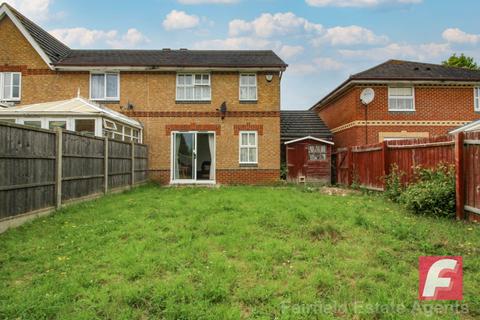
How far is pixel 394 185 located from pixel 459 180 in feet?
9.39

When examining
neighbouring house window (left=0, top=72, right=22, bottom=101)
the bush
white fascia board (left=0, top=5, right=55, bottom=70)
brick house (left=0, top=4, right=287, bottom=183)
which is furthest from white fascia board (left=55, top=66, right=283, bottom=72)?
the bush

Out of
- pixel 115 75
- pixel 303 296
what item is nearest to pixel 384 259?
pixel 303 296

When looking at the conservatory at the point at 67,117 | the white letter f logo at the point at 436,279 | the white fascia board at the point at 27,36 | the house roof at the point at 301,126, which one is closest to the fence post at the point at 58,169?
the conservatory at the point at 67,117

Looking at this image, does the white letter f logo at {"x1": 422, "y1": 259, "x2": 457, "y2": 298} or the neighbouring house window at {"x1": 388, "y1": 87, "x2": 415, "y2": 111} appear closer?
the white letter f logo at {"x1": 422, "y1": 259, "x2": 457, "y2": 298}

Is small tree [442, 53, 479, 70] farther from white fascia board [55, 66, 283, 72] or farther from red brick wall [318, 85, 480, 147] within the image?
white fascia board [55, 66, 283, 72]

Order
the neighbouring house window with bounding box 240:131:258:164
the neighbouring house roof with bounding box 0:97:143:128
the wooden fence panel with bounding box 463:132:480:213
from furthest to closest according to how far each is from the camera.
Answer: the neighbouring house window with bounding box 240:131:258:164
the neighbouring house roof with bounding box 0:97:143:128
the wooden fence panel with bounding box 463:132:480:213

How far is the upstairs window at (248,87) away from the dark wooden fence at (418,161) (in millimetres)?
5018

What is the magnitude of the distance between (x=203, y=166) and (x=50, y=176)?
381 inches

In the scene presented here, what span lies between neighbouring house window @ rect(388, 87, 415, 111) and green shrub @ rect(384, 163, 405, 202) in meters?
8.01

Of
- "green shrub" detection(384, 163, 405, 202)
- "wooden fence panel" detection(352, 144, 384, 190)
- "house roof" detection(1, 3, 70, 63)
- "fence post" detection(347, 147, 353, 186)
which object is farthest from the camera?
"house roof" detection(1, 3, 70, 63)

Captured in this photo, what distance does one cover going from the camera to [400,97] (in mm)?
17609

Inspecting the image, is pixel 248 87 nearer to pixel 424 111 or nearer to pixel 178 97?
pixel 178 97

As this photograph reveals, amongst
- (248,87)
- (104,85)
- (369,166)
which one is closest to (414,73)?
(369,166)

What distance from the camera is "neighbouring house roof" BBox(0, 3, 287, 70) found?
1603 cm
